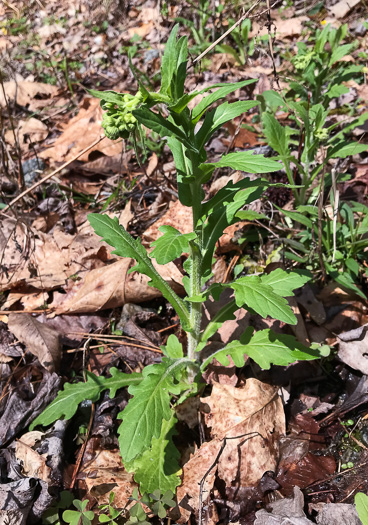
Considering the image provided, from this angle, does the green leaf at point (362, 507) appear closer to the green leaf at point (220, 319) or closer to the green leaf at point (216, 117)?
the green leaf at point (220, 319)

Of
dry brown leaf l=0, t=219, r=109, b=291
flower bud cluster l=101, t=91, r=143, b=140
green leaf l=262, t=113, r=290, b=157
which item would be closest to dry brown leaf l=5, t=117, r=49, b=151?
dry brown leaf l=0, t=219, r=109, b=291

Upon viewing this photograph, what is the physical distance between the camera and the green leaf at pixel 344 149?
3.48m

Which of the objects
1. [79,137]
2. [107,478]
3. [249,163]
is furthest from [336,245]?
[79,137]

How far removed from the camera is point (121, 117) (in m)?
2.02

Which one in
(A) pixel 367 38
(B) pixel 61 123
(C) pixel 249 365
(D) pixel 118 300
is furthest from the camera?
(B) pixel 61 123

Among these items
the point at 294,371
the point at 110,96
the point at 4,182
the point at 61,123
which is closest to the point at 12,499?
the point at 294,371

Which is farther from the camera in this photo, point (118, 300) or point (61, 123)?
point (61, 123)

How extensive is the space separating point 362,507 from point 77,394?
1.65m

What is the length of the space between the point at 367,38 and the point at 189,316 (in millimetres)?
4633

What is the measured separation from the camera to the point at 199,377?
2.78m

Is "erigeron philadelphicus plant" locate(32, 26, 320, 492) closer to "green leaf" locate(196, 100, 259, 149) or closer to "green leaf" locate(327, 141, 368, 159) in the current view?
"green leaf" locate(196, 100, 259, 149)

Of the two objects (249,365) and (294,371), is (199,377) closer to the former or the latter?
(249,365)

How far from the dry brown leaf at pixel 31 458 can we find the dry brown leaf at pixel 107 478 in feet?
0.72

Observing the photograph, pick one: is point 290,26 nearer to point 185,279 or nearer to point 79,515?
point 185,279
